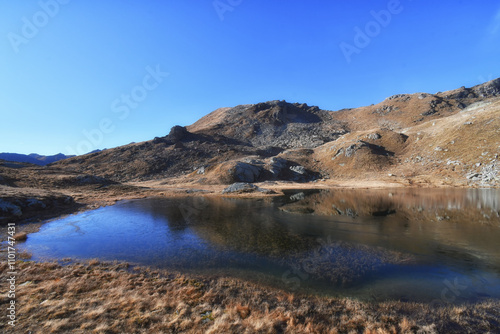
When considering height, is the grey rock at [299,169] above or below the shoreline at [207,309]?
above

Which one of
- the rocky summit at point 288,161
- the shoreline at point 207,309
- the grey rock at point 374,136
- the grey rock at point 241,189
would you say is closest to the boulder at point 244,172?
the rocky summit at point 288,161

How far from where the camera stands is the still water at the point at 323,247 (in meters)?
10.8

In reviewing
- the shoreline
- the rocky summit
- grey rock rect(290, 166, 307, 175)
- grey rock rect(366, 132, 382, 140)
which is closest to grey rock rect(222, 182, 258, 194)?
the rocky summit

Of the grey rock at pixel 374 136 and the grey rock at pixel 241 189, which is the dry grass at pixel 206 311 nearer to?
the grey rock at pixel 241 189

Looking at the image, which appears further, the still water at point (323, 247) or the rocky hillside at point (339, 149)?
the rocky hillside at point (339, 149)

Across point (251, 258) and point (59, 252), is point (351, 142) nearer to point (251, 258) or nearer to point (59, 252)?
point (251, 258)

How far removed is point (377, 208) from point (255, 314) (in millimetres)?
28063

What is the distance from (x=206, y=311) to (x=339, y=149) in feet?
276

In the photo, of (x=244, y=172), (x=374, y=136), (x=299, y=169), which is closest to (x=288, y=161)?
(x=299, y=169)

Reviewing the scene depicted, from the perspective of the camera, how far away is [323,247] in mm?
16188

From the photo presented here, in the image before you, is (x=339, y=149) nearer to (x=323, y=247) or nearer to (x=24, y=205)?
(x=323, y=247)

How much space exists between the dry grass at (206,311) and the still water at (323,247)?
1137 millimetres

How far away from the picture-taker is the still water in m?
10.8

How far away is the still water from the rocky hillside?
1518 inches
